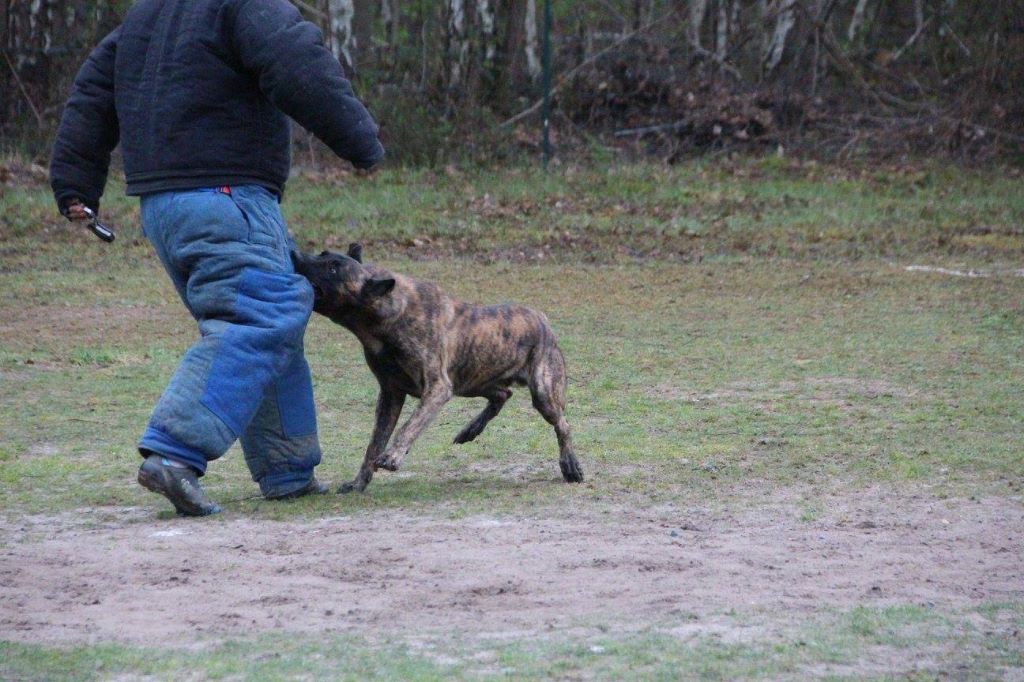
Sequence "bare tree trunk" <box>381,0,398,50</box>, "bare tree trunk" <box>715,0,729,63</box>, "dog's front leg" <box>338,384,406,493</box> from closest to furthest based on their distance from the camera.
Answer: "dog's front leg" <box>338,384,406,493</box>
"bare tree trunk" <box>715,0,729,63</box>
"bare tree trunk" <box>381,0,398,50</box>

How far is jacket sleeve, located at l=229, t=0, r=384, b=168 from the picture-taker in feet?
19.1

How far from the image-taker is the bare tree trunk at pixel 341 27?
21.1m

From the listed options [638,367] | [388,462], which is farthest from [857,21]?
[388,462]

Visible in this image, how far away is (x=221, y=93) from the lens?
5.98 meters

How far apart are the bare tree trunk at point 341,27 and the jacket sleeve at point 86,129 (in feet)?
49.2

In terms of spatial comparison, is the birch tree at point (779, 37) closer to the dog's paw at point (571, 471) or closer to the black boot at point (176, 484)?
the dog's paw at point (571, 471)

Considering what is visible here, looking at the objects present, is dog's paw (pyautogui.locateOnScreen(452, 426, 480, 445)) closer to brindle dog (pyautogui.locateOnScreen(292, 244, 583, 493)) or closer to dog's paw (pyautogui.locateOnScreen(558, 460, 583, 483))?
brindle dog (pyautogui.locateOnScreen(292, 244, 583, 493))

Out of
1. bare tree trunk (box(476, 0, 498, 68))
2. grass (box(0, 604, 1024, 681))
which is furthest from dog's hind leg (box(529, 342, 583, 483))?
bare tree trunk (box(476, 0, 498, 68))

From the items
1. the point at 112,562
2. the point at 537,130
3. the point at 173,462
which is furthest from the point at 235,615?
the point at 537,130

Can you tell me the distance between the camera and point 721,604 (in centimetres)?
463

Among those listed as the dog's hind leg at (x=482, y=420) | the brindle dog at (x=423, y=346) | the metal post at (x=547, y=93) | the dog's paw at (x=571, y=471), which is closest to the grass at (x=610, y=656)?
the brindle dog at (x=423, y=346)

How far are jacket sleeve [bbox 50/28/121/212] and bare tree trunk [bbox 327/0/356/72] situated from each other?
15003 millimetres

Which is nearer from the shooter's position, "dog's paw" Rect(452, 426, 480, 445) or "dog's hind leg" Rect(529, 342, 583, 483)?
"dog's hind leg" Rect(529, 342, 583, 483)

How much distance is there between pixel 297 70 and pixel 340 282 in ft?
3.20
